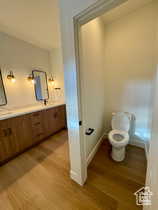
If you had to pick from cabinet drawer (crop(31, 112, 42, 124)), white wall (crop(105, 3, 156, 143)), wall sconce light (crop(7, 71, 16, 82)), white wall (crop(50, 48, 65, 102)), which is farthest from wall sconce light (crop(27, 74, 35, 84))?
white wall (crop(105, 3, 156, 143))

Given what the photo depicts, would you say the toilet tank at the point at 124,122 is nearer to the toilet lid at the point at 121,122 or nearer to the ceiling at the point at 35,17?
the toilet lid at the point at 121,122

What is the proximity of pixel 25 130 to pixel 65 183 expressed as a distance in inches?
52.6

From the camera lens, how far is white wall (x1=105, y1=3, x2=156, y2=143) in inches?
69.2

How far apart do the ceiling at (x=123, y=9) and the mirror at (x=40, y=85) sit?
7.01 feet

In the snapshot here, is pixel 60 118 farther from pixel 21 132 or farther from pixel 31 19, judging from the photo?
pixel 31 19

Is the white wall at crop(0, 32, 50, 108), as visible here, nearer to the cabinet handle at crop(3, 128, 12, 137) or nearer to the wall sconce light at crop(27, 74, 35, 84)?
the wall sconce light at crop(27, 74, 35, 84)

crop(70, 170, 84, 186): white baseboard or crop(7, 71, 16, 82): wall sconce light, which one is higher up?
crop(7, 71, 16, 82): wall sconce light

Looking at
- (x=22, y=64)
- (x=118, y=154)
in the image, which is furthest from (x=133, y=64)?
→ (x=22, y=64)

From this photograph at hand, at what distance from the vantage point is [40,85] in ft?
9.91

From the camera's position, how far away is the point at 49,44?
2.79m

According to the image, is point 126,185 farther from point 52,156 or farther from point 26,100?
point 26,100

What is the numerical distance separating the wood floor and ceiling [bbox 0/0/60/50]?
258 centimetres

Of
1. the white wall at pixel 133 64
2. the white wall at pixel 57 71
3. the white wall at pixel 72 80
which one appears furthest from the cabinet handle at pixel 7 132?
the white wall at pixel 133 64

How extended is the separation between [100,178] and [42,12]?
110 inches
